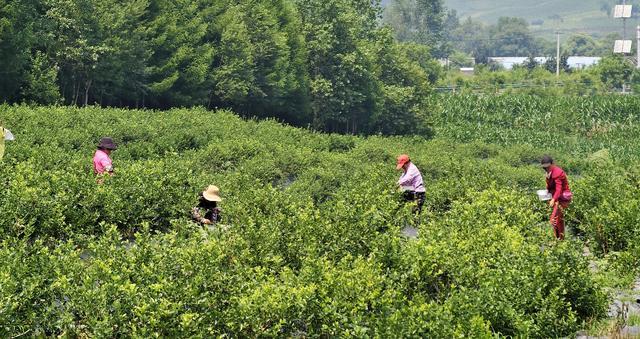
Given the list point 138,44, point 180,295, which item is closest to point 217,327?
point 180,295

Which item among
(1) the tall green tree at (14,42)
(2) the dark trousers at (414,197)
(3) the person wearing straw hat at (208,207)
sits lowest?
(1) the tall green tree at (14,42)

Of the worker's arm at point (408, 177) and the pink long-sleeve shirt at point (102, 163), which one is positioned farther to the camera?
the worker's arm at point (408, 177)

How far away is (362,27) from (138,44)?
94.4 feet

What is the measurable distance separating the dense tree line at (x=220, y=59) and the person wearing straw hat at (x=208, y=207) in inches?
1054

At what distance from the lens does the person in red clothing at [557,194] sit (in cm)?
1739

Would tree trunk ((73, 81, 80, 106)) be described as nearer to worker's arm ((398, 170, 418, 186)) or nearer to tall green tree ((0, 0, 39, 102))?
tall green tree ((0, 0, 39, 102))

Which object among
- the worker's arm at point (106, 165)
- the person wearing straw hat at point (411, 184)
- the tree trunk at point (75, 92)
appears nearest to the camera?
the worker's arm at point (106, 165)

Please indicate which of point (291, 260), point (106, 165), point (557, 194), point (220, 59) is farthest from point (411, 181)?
point (220, 59)

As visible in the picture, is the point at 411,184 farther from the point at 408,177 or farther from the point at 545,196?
the point at 545,196

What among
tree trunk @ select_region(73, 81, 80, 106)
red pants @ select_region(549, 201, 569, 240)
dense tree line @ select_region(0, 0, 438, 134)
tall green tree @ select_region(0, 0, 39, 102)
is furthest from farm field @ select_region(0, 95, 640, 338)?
tree trunk @ select_region(73, 81, 80, 106)

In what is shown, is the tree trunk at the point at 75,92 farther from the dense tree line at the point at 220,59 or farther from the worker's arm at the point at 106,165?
the worker's arm at the point at 106,165

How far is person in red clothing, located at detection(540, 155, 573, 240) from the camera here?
17.4 metres

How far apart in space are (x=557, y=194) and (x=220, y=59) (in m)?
43.6

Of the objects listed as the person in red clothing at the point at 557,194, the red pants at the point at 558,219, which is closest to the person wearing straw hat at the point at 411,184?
the person in red clothing at the point at 557,194
